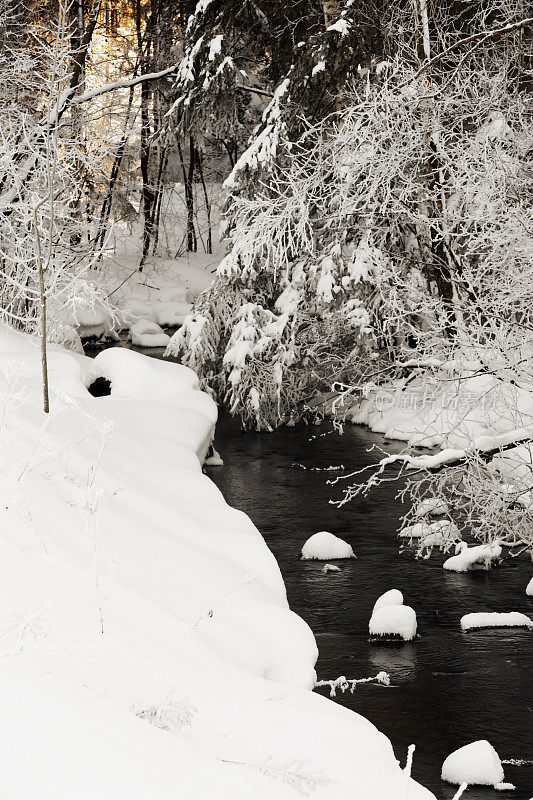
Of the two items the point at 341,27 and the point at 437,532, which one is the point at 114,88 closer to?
the point at 341,27

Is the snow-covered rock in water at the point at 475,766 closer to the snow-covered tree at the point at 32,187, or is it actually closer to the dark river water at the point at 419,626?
the dark river water at the point at 419,626

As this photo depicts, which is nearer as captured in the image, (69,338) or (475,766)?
(475,766)

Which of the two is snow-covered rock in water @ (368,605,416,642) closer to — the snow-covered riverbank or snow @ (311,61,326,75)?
the snow-covered riverbank

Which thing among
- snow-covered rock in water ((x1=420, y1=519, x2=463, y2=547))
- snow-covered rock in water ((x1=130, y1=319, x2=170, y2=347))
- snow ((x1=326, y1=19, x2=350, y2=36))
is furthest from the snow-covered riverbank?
snow-covered rock in water ((x1=130, y1=319, x2=170, y2=347))

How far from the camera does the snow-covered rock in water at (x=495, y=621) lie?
28.9ft

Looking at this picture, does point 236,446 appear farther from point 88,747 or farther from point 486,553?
point 88,747

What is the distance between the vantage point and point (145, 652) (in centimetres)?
488

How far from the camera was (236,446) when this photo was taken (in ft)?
52.1

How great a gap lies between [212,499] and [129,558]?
11.6 feet

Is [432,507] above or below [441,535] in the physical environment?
above

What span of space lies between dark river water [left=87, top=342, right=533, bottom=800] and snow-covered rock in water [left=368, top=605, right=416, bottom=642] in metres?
0.09

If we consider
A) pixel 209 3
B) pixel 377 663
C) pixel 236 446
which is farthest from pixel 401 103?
pixel 209 3

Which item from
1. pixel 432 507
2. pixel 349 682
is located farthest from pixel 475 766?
pixel 432 507

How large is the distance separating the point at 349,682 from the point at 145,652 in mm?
3056
